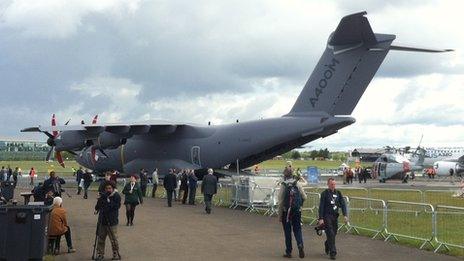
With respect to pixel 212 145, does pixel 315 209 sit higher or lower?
lower

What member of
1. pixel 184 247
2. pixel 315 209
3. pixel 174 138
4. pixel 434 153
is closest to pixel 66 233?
pixel 184 247

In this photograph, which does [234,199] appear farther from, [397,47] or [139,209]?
[397,47]

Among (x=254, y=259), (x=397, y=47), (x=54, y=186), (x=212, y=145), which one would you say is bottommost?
(x=254, y=259)

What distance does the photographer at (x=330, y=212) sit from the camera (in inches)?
457

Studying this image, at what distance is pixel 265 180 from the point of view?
22.3 meters

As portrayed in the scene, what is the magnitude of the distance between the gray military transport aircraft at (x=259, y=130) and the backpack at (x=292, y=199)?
1631 centimetres

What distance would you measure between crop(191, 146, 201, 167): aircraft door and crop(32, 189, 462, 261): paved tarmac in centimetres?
1507

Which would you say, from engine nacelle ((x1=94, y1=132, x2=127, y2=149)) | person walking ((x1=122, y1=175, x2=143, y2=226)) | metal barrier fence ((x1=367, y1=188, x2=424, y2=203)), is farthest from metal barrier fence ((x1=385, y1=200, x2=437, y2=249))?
engine nacelle ((x1=94, y1=132, x2=127, y2=149))

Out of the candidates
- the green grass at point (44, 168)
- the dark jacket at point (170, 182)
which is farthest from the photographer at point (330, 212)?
the green grass at point (44, 168)

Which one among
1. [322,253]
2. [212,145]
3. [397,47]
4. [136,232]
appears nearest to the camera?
[322,253]

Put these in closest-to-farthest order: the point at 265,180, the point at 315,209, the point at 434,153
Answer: the point at 315,209 → the point at 265,180 → the point at 434,153

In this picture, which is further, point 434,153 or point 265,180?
point 434,153

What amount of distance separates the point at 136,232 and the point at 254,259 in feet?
16.8

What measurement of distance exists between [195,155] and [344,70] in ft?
34.9
